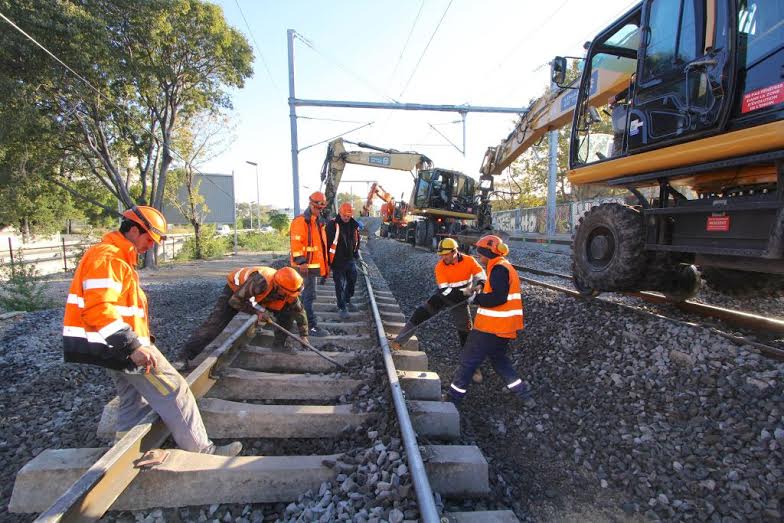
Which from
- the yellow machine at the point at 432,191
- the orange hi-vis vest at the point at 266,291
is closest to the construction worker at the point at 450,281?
the orange hi-vis vest at the point at 266,291

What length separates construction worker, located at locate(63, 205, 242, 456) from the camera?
7.81ft

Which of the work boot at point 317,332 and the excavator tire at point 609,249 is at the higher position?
the excavator tire at point 609,249

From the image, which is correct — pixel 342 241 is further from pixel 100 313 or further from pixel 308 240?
pixel 100 313

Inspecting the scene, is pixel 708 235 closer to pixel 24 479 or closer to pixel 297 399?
pixel 297 399

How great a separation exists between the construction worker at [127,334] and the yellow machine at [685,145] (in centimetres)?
434

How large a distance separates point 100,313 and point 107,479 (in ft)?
2.86

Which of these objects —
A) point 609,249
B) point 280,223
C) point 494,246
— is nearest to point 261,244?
point 280,223

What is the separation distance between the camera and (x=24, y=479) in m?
2.37

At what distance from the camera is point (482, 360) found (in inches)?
150

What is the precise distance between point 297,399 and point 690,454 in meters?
2.95

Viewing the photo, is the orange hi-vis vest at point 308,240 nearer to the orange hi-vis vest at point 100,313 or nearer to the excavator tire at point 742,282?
the orange hi-vis vest at point 100,313

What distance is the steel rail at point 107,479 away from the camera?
1.93 m

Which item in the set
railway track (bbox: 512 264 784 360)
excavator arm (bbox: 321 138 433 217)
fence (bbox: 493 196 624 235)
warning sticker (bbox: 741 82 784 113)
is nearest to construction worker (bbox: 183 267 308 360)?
railway track (bbox: 512 264 784 360)

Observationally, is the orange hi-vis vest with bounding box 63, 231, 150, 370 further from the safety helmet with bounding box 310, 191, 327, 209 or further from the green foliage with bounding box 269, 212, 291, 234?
the green foliage with bounding box 269, 212, 291, 234
